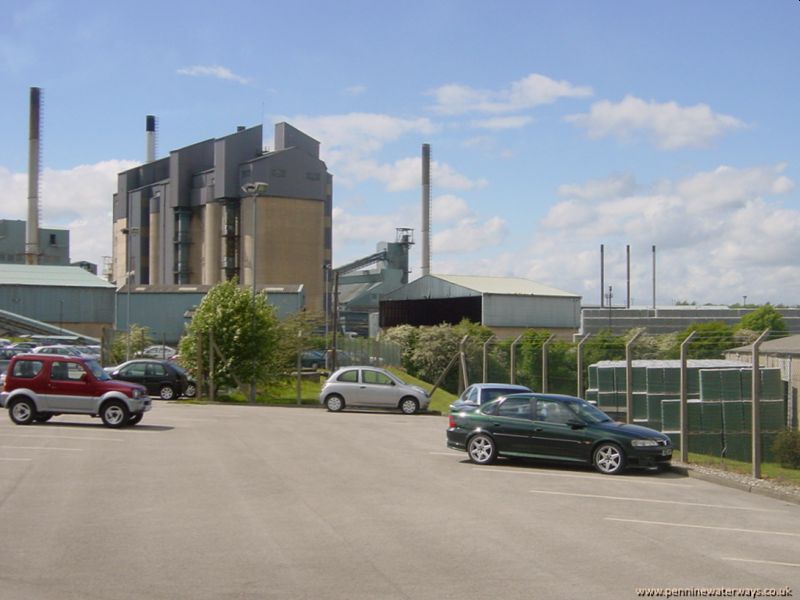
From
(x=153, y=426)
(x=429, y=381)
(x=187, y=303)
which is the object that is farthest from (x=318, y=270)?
(x=153, y=426)

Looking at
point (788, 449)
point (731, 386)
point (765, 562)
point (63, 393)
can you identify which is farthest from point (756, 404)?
point (63, 393)

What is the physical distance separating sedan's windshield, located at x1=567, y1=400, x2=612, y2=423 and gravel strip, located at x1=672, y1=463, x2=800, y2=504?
1.72 m

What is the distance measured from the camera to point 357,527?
10.7 meters

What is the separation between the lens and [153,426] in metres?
23.6

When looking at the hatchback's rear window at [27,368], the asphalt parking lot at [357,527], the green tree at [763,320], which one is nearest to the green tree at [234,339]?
the hatchback's rear window at [27,368]

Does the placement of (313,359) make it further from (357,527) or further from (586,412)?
(357,527)

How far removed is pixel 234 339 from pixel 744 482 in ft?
76.7

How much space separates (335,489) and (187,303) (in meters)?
68.6

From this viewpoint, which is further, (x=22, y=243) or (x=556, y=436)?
(x=22, y=243)

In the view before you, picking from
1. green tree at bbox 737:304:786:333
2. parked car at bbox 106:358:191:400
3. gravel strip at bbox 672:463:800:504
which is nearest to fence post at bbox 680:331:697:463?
gravel strip at bbox 672:463:800:504

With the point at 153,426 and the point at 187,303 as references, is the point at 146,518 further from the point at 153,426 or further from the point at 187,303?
the point at 187,303

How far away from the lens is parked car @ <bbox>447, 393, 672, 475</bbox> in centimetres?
1655

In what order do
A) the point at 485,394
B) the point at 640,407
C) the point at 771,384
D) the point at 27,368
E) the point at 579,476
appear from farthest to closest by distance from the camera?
the point at 640,407 < the point at 771,384 < the point at 485,394 < the point at 27,368 < the point at 579,476

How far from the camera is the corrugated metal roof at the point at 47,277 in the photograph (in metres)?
83.4
